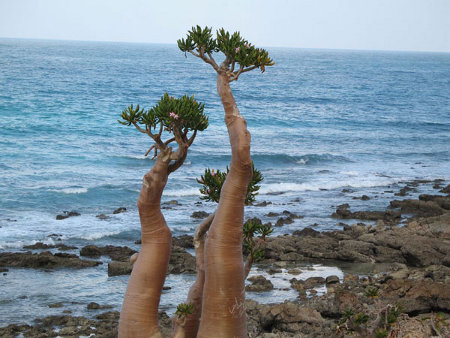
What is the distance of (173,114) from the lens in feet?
25.4

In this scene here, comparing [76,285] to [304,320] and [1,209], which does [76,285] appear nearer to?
[304,320]

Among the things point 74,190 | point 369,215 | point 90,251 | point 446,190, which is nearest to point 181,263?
point 90,251

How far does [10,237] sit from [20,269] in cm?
439

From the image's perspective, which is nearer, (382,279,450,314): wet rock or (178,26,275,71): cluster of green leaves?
(178,26,275,71): cluster of green leaves

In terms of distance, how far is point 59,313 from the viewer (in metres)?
16.9

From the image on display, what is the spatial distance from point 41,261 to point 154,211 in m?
14.3

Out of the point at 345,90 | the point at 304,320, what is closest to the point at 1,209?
the point at 304,320

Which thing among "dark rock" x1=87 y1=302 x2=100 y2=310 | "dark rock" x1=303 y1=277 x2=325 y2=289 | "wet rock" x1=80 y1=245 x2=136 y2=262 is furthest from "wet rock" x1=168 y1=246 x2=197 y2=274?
"dark rock" x1=303 y1=277 x2=325 y2=289

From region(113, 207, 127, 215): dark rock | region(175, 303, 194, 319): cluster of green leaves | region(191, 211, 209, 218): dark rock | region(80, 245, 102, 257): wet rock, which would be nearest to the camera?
region(175, 303, 194, 319): cluster of green leaves

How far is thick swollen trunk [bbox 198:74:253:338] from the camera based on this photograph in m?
7.94

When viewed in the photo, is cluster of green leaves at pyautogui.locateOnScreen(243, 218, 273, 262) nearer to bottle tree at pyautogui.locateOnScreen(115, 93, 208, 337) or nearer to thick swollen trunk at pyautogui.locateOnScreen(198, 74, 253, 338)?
thick swollen trunk at pyautogui.locateOnScreen(198, 74, 253, 338)

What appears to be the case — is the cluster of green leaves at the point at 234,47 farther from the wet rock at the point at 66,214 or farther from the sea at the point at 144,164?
A: the wet rock at the point at 66,214

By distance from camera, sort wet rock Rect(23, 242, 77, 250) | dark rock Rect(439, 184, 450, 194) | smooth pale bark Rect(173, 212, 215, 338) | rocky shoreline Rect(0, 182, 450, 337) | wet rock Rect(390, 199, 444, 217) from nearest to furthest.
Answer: smooth pale bark Rect(173, 212, 215, 338) → rocky shoreline Rect(0, 182, 450, 337) → wet rock Rect(23, 242, 77, 250) → wet rock Rect(390, 199, 444, 217) → dark rock Rect(439, 184, 450, 194)

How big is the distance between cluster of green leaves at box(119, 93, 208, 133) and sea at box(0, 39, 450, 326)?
10186mm
